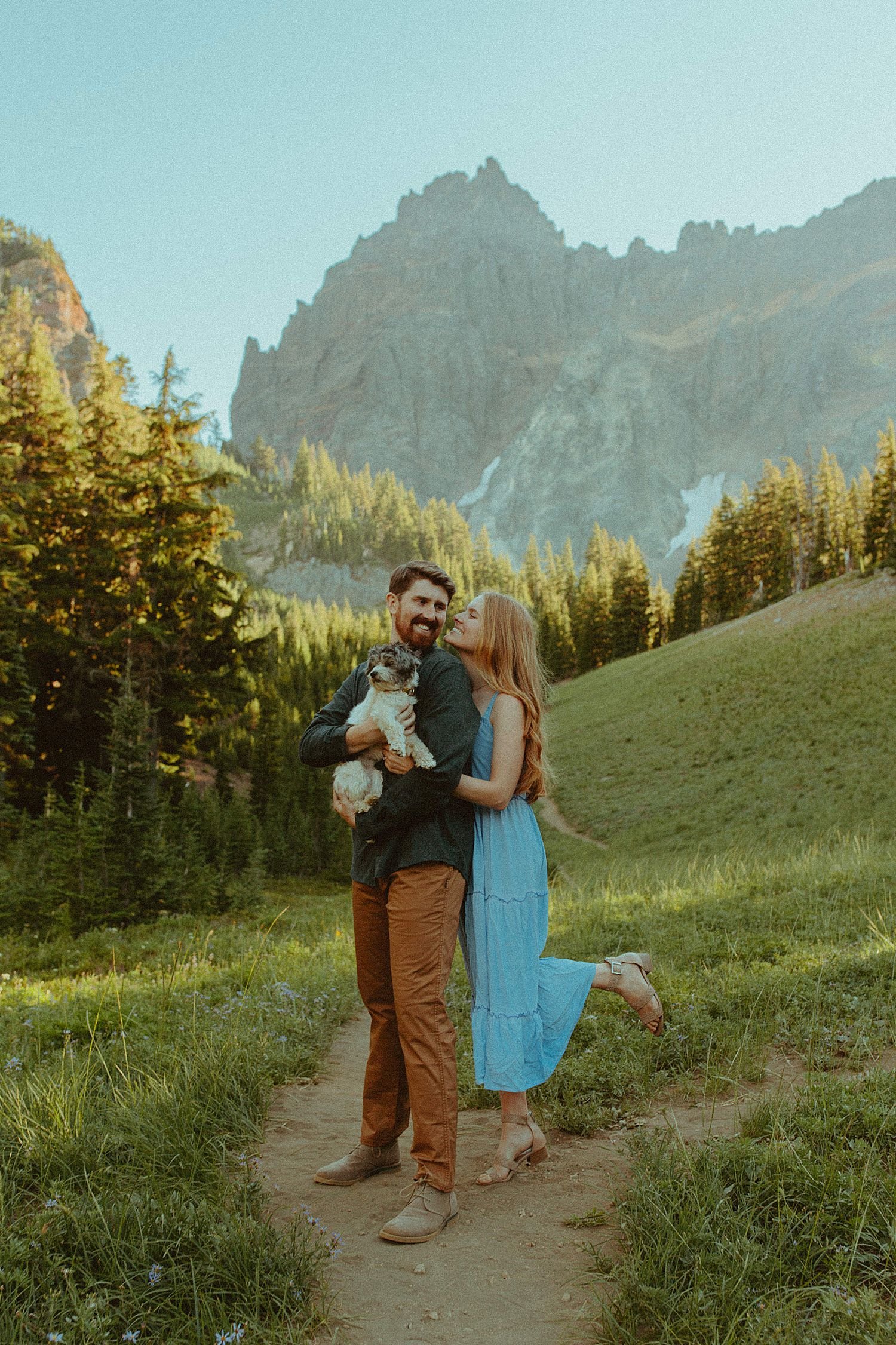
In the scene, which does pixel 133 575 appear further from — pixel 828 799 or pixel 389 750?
pixel 828 799

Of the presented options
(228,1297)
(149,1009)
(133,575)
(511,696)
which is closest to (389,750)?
(511,696)

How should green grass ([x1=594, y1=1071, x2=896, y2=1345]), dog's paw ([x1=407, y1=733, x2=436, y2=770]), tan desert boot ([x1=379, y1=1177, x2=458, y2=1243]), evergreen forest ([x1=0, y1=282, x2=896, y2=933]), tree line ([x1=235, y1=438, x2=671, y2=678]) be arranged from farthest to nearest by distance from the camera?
tree line ([x1=235, y1=438, x2=671, y2=678]) → evergreen forest ([x1=0, y1=282, x2=896, y2=933]) → dog's paw ([x1=407, y1=733, x2=436, y2=770]) → tan desert boot ([x1=379, y1=1177, x2=458, y2=1243]) → green grass ([x1=594, y1=1071, x2=896, y2=1345])

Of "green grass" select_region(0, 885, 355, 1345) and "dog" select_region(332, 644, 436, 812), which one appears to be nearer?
"green grass" select_region(0, 885, 355, 1345)

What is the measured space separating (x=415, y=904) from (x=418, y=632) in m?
1.29

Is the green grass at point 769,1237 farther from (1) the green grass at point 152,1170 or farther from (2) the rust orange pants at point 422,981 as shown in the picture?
(1) the green grass at point 152,1170

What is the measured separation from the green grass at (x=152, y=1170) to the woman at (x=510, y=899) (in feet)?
3.66

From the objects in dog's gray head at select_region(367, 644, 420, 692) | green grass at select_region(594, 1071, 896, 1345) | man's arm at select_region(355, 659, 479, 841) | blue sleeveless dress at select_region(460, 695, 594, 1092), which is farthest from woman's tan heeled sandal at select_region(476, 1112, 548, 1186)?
dog's gray head at select_region(367, 644, 420, 692)

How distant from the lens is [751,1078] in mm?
4852

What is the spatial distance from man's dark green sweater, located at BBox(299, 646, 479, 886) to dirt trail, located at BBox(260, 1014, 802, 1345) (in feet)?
4.89

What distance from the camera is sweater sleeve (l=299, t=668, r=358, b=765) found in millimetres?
3967

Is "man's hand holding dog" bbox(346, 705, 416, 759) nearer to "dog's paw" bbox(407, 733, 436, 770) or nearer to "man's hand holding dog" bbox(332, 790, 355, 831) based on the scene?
"dog's paw" bbox(407, 733, 436, 770)

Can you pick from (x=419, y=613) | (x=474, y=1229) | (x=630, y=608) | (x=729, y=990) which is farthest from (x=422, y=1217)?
(x=630, y=608)

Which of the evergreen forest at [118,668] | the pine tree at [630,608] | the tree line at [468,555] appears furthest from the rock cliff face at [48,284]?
the evergreen forest at [118,668]

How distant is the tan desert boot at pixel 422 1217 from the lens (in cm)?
346
